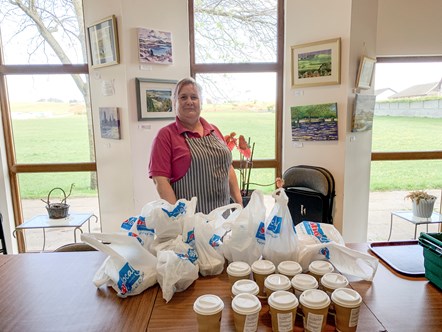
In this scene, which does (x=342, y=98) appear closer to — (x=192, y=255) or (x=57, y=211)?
(x=192, y=255)

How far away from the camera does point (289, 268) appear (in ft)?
3.08

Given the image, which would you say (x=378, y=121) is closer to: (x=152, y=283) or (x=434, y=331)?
(x=434, y=331)

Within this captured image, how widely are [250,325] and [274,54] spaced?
285 cm

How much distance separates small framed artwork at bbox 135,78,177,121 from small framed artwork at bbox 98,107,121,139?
230 mm

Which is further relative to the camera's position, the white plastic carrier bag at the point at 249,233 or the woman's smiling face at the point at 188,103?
the woman's smiling face at the point at 188,103

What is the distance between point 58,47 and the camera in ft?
10.0

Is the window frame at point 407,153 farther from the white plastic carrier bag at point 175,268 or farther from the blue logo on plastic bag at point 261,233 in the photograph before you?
the white plastic carrier bag at point 175,268

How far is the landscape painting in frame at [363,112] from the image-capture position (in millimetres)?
2670

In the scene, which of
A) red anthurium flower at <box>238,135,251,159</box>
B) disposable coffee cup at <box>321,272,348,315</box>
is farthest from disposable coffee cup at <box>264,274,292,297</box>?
red anthurium flower at <box>238,135,251,159</box>

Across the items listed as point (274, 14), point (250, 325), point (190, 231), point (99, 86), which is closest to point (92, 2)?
point (99, 86)

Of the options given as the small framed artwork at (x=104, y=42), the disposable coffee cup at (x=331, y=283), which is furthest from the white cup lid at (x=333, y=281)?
the small framed artwork at (x=104, y=42)

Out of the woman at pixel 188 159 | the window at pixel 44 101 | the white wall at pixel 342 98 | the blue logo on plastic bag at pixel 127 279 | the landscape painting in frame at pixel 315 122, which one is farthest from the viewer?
the window at pixel 44 101

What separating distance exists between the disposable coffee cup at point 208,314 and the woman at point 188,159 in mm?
848

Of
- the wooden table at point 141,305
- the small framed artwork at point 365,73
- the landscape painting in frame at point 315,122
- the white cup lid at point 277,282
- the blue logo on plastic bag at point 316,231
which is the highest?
the small framed artwork at point 365,73
